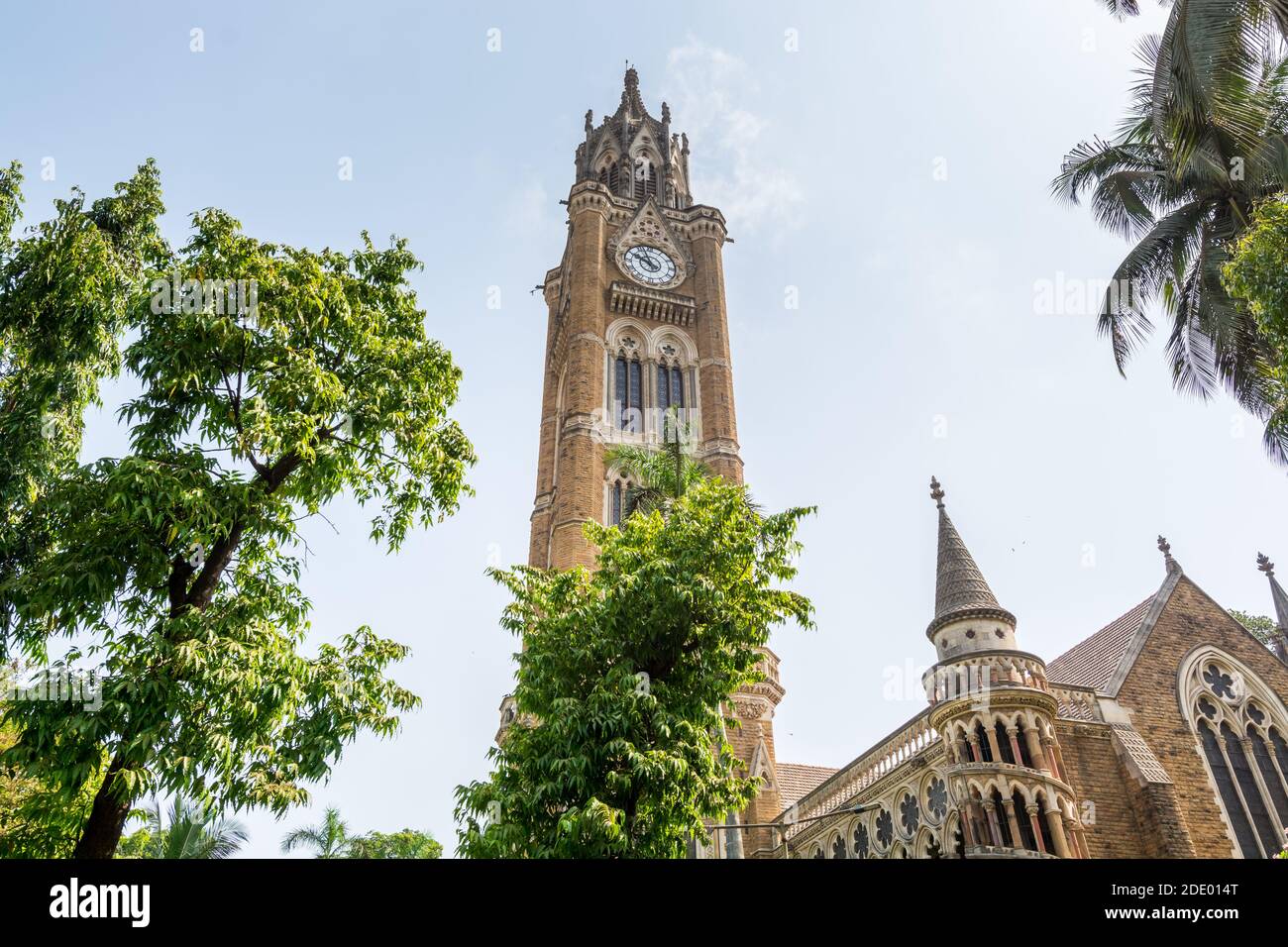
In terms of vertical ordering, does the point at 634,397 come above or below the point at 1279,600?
above

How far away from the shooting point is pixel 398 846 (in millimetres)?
45281

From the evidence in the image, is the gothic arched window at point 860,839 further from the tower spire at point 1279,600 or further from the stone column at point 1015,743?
the tower spire at point 1279,600

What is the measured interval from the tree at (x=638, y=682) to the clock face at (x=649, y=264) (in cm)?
2727

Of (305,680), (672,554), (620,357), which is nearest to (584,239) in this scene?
(620,357)

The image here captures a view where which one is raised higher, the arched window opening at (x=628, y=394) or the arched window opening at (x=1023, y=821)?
the arched window opening at (x=628, y=394)

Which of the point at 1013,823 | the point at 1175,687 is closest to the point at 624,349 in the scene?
the point at 1175,687

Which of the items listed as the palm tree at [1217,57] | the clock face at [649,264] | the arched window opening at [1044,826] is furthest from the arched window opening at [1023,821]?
the clock face at [649,264]

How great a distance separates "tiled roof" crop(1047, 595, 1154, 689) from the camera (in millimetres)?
21656

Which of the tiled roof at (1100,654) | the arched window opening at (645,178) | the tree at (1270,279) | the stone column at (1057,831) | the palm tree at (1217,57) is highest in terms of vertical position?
the arched window opening at (645,178)

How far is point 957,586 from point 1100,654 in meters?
6.13

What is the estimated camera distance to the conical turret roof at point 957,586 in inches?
754

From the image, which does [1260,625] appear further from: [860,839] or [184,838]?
[184,838]

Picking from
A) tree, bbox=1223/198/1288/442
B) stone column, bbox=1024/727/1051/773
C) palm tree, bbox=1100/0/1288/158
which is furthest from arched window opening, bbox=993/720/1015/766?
palm tree, bbox=1100/0/1288/158
